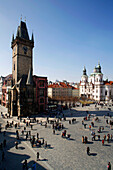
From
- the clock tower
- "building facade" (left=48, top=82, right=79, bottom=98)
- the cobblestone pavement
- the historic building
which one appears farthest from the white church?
the cobblestone pavement

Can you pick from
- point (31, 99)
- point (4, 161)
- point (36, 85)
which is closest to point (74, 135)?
point (4, 161)

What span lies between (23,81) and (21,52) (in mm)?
10023

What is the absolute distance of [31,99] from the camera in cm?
3697

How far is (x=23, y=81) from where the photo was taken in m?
37.7

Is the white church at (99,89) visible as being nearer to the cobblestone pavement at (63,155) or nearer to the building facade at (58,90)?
the building facade at (58,90)

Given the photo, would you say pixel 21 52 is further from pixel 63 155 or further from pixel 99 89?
pixel 99 89

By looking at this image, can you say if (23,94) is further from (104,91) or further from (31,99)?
(104,91)

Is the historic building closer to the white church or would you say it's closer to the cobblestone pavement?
the cobblestone pavement

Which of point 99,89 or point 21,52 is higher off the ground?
point 21,52

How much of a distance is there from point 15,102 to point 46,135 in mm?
20221

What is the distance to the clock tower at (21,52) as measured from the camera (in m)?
38.1

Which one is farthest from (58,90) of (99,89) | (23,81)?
(23,81)

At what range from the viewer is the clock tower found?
3812 centimetres

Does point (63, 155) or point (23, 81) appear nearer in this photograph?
point (63, 155)
